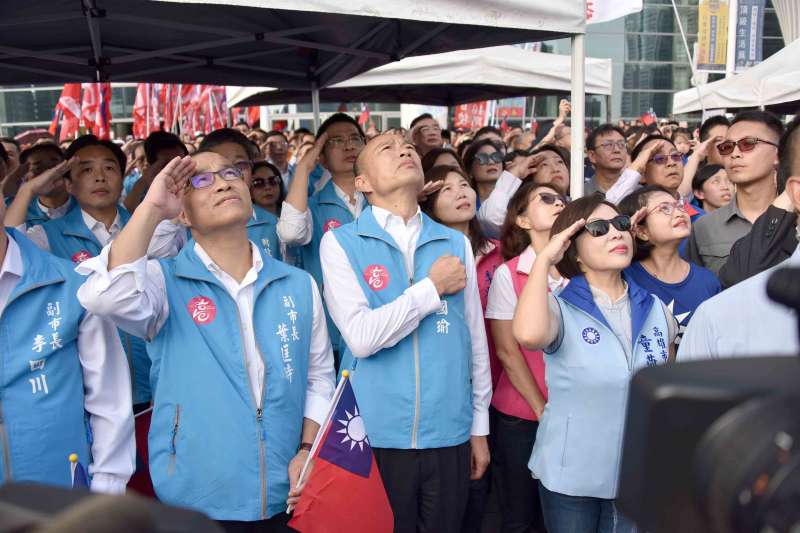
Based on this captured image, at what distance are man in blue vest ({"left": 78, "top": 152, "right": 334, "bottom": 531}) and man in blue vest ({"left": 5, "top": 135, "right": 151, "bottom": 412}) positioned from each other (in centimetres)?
115

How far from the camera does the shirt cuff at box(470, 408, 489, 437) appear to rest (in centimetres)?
308

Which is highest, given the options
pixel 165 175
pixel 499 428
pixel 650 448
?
pixel 165 175

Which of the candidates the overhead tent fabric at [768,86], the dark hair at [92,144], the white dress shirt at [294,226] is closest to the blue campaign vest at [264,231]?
the white dress shirt at [294,226]

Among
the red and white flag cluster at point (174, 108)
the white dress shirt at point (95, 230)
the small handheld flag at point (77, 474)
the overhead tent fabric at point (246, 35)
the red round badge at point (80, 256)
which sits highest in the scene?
the red and white flag cluster at point (174, 108)

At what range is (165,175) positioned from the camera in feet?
7.88

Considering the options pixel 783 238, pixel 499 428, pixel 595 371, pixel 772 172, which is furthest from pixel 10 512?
pixel 772 172

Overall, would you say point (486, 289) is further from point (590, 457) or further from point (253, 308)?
point (253, 308)

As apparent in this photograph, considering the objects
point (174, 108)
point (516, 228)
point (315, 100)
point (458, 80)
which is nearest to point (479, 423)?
point (516, 228)

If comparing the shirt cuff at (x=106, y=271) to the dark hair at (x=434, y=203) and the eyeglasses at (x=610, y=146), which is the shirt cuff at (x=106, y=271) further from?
the eyeglasses at (x=610, y=146)

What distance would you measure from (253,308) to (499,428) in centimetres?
149

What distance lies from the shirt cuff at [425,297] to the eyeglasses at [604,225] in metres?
0.62

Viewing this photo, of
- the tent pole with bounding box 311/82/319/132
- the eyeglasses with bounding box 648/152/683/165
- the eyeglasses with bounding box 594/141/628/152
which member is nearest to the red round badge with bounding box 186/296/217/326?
the eyeglasses with bounding box 648/152/683/165

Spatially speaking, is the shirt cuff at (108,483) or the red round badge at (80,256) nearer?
the shirt cuff at (108,483)

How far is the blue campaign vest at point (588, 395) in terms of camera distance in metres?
2.71
